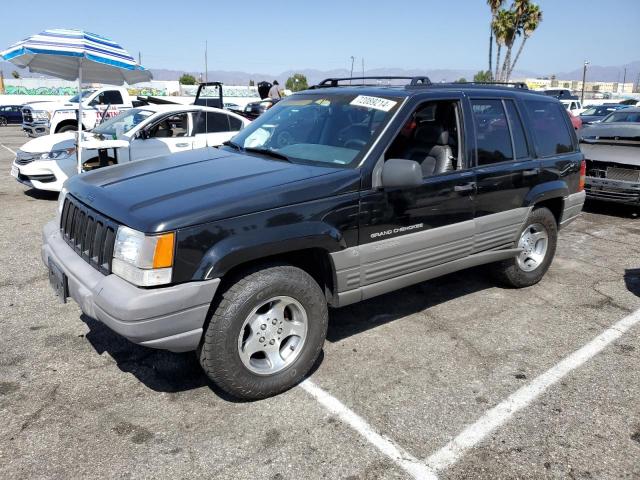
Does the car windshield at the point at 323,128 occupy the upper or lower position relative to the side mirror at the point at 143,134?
upper

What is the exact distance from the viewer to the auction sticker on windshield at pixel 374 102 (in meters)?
3.67

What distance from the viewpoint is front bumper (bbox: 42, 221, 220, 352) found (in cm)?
263

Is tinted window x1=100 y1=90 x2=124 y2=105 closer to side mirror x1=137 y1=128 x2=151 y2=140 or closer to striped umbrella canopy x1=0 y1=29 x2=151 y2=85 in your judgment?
striped umbrella canopy x1=0 y1=29 x2=151 y2=85

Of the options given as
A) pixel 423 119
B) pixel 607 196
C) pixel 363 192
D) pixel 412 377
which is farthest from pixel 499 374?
pixel 607 196

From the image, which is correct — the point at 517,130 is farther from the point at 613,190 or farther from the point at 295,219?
the point at 613,190

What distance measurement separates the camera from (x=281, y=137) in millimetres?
4012

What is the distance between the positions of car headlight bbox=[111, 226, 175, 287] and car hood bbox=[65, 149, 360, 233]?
53 mm

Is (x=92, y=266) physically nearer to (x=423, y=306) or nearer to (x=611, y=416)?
(x=423, y=306)

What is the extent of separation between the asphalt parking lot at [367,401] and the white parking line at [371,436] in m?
0.01

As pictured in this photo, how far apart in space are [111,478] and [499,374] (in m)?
2.47

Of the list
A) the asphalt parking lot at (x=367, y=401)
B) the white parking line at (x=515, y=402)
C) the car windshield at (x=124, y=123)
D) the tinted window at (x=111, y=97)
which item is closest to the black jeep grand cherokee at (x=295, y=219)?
the asphalt parking lot at (x=367, y=401)

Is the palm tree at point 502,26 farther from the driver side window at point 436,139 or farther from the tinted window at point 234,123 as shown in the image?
the driver side window at point 436,139

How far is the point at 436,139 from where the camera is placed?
13.4 ft

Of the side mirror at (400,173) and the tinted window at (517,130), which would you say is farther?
the tinted window at (517,130)
